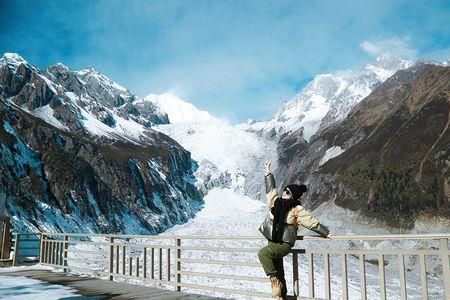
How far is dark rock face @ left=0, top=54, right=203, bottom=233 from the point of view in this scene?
72.1 m

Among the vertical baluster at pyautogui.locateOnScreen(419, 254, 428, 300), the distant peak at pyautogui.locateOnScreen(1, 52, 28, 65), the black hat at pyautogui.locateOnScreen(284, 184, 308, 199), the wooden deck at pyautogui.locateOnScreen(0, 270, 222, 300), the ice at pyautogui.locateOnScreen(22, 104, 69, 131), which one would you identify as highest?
the distant peak at pyautogui.locateOnScreen(1, 52, 28, 65)

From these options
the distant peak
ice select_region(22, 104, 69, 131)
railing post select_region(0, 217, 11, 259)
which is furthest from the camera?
the distant peak

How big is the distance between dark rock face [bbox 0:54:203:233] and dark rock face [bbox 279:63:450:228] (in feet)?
154

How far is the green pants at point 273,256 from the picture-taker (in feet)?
24.5

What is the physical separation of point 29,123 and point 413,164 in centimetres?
8144

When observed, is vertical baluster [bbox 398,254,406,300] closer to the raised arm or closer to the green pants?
the green pants

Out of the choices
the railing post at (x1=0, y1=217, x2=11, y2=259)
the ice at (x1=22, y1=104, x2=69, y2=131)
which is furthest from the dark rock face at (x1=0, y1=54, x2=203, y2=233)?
the railing post at (x1=0, y1=217, x2=11, y2=259)

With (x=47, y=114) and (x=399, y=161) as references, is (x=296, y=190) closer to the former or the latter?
(x=399, y=161)

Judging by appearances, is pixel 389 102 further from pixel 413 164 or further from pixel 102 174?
pixel 102 174

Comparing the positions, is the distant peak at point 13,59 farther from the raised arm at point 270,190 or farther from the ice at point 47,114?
the raised arm at point 270,190

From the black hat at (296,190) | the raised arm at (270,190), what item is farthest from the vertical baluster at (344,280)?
the raised arm at (270,190)

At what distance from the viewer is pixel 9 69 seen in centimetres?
15588

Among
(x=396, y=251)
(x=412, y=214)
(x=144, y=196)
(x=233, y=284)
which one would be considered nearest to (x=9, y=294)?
(x=396, y=251)

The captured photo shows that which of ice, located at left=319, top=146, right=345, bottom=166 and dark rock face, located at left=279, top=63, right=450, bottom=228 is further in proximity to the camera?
ice, located at left=319, top=146, right=345, bottom=166
